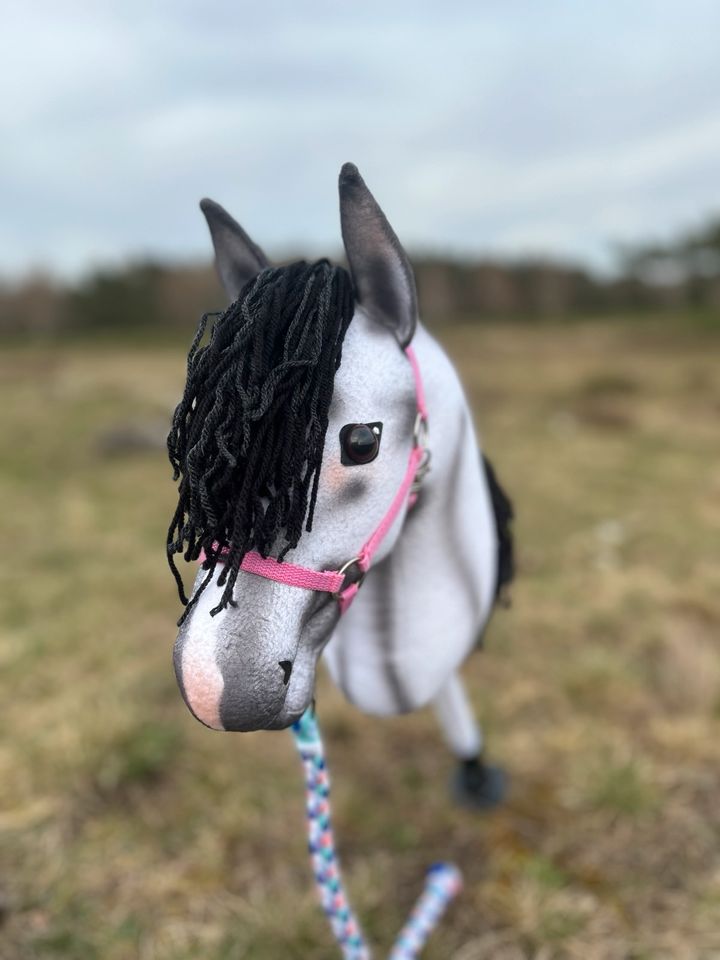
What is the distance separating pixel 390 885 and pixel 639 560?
3147 millimetres

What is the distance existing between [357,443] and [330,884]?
1.10 metres

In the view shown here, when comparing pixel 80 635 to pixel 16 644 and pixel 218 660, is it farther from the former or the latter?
pixel 218 660

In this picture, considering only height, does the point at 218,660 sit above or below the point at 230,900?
above

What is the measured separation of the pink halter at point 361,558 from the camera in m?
1.01

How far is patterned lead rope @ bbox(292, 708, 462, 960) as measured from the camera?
144 centimetres

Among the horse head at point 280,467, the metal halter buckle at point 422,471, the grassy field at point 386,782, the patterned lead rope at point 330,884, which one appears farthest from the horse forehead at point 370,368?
the grassy field at point 386,782

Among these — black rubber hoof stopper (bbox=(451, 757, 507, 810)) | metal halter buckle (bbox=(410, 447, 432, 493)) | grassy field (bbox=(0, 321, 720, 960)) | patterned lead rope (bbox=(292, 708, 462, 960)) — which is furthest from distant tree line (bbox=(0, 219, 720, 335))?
metal halter buckle (bbox=(410, 447, 432, 493))

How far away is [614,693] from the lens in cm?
308

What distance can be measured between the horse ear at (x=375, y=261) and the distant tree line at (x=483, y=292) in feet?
53.7

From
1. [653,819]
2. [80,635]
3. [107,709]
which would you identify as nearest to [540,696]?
[653,819]

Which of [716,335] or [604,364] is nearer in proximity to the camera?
[604,364]

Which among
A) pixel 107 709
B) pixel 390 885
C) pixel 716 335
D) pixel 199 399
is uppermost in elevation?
pixel 716 335

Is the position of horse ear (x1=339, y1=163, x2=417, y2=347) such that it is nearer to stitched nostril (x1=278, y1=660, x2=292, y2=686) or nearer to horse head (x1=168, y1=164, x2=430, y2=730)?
horse head (x1=168, y1=164, x2=430, y2=730)

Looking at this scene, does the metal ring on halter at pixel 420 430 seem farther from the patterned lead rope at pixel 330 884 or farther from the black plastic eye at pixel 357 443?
the patterned lead rope at pixel 330 884
